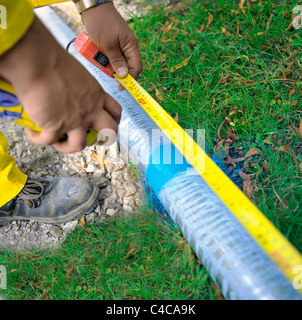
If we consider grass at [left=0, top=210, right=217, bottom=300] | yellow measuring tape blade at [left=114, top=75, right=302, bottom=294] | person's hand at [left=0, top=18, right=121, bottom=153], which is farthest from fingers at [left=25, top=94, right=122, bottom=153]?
grass at [left=0, top=210, right=217, bottom=300]

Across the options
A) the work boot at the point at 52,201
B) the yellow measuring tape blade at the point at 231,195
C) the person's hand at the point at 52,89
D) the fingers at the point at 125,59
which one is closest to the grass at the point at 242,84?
the yellow measuring tape blade at the point at 231,195

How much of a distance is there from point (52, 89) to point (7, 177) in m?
0.97

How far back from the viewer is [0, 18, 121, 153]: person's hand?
3.12 feet

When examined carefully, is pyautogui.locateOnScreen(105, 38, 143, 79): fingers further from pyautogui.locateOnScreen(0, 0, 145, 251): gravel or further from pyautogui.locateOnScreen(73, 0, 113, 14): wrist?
pyautogui.locateOnScreen(0, 0, 145, 251): gravel

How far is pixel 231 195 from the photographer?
4.91 ft

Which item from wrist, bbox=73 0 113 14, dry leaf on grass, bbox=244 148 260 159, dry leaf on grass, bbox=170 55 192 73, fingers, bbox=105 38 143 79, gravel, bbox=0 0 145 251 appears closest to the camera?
wrist, bbox=73 0 113 14

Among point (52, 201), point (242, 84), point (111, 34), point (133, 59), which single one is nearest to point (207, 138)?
point (242, 84)

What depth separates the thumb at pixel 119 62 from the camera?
1705 millimetres

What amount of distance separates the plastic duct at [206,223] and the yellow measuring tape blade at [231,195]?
0.04 m

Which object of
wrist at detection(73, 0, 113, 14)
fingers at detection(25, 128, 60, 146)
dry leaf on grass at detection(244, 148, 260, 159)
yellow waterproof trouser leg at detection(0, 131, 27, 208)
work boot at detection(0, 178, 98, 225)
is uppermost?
wrist at detection(73, 0, 113, 14)

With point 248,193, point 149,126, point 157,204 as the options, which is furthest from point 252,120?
point 157,204

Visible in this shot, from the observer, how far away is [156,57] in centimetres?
250

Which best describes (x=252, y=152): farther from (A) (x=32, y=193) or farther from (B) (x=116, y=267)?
(A) (x=32, y=193)

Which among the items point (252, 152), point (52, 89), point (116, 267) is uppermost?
point (52, 89)
